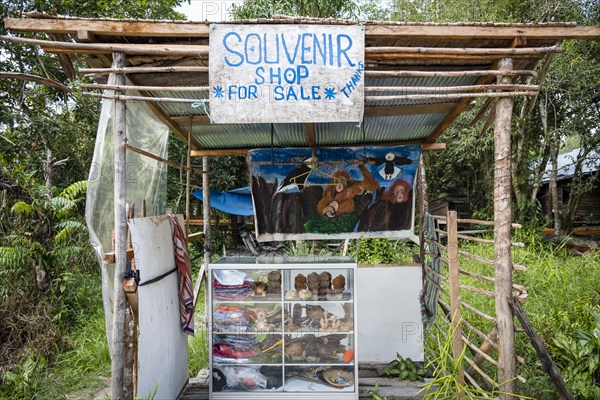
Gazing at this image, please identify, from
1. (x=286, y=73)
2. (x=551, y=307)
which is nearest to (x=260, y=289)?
(x=286, y=73)

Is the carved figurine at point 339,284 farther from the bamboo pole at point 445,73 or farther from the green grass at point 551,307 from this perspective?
the bamboo pole at point 445,73

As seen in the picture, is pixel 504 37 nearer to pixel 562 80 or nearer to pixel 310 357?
pixel 310 357

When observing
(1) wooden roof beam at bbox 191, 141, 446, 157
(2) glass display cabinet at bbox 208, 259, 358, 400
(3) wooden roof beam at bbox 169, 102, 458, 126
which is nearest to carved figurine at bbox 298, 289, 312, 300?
(2) glass display cabinet at bbox 208, 259, 358, 400

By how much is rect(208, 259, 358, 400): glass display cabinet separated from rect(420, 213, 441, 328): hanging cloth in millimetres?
974

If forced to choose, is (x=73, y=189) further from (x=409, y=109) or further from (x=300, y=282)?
(x=409, y=109)

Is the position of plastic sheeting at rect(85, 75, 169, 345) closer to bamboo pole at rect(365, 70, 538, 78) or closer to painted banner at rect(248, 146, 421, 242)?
painted banner at rect(248, 146, 421, 242)

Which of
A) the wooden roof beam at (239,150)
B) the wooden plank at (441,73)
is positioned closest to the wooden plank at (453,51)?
the wooden plank at (441,73)

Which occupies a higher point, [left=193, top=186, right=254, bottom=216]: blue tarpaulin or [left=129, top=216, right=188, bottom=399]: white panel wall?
[left=193, top=186, right=254, bottom=216]: blue tarpaulin

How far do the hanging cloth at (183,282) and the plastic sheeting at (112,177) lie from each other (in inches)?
11.6

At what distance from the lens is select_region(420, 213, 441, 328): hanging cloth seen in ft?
14.6

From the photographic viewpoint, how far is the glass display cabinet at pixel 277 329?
415cm

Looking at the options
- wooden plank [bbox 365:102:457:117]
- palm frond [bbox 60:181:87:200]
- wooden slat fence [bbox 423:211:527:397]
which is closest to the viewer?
wooden slat fence [bbox 423:211:527:397]

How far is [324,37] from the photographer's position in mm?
2973

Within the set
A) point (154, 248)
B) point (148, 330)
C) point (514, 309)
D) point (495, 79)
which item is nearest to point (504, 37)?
point (495, 79)
